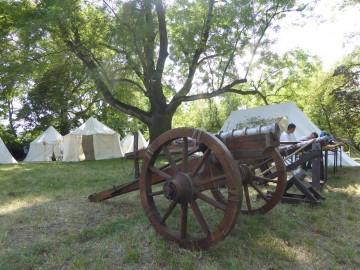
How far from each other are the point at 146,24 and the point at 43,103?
16494 mm

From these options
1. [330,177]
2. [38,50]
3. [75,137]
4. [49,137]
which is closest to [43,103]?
[49,137]

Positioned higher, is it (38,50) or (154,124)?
(38,50)

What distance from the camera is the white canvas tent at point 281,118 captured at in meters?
10.9

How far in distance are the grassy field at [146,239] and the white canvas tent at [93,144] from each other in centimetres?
1330

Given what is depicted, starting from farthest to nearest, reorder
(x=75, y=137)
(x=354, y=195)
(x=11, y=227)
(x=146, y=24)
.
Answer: (x=75, y=137) < (x=146, y=24) < (x=354, y=195) < (x=11, y=227)

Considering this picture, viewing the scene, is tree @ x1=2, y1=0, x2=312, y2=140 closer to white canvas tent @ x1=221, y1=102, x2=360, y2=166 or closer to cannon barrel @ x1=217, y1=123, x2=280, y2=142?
white canvas tent @ x1=221, y1=102, x2=360, y2=166

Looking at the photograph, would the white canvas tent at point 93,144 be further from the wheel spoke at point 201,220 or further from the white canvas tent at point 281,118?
the wheel spoke at point 201,220

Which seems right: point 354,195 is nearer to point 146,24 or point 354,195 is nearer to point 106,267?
point 106,267

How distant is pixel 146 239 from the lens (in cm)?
321

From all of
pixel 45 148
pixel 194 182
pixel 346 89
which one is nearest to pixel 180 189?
pixel 194 182

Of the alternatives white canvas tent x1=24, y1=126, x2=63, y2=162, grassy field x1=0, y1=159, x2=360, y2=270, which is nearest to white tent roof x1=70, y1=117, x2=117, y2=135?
white canvas tent x1=24, y1=126, x2=63, y2=162

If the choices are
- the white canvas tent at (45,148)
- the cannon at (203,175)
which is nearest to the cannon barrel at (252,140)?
the cannon at (203,175)

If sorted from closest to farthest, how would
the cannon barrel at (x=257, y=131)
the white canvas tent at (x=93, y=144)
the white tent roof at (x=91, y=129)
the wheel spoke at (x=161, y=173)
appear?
the cannon barrel at (x=257, y=131) < the wheel spoke at (x=161, y=173) < the white tent roof at (x=91, y=129) < the white canvas tent at (x=93, y=144)

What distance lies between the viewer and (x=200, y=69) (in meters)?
14.5
